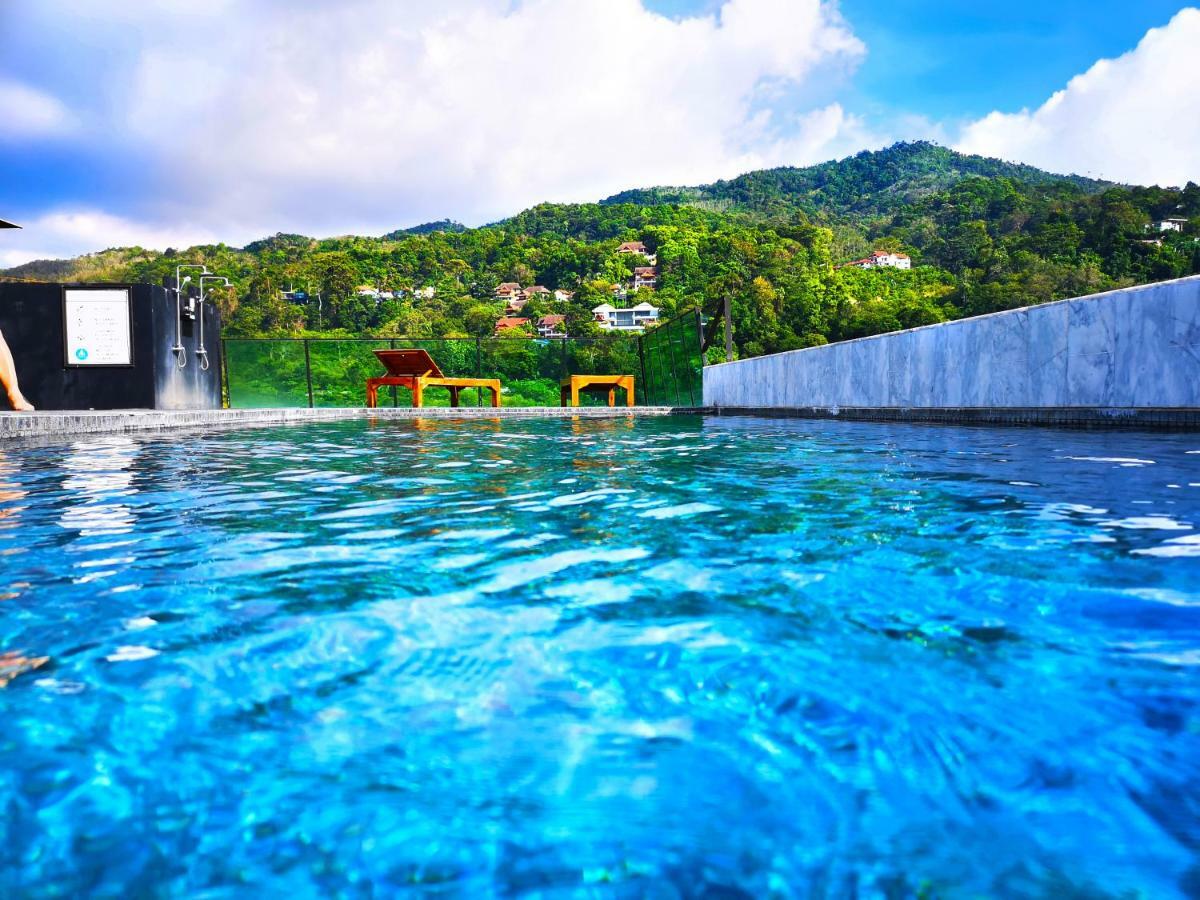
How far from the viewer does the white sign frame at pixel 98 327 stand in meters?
11.6

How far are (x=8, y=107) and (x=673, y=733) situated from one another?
3559 inches

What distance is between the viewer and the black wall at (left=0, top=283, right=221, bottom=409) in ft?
37.4

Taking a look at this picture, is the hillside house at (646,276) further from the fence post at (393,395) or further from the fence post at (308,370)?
the fence post at (308,370)

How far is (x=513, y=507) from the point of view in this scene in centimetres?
316

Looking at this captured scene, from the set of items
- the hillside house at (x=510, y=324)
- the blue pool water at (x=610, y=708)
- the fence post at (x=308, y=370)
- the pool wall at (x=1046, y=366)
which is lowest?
the blue pool water at (x=610, y=708)

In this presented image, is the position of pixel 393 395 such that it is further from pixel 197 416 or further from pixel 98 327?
pixel 197 416

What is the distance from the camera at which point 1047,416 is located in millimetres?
6582

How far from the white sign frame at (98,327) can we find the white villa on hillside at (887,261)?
83667mm

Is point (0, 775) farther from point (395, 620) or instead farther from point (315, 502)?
point (315, 502)

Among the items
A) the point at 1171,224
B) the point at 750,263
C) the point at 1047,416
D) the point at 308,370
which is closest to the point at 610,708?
the point at 1047,416

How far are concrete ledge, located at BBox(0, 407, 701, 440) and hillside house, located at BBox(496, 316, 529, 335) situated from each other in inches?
2191

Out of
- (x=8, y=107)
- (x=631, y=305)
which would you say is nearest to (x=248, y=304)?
(x=8, y=107)

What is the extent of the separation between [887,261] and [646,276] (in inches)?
1086

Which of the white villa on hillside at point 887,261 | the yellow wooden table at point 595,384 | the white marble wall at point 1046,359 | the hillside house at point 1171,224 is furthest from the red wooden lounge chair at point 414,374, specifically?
the hillside house at point 1171,224
